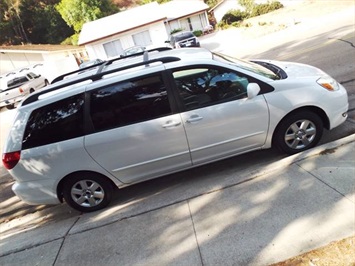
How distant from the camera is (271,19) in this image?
102ft

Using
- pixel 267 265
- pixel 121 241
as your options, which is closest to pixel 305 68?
pixel 267 265

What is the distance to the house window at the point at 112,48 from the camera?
3362cm

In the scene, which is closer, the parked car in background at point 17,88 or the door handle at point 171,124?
the door handle at point 171,124

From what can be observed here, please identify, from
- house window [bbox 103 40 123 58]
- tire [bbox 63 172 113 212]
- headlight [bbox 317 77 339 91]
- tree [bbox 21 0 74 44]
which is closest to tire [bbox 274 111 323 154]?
headlight [bbox 317 77 339 91]

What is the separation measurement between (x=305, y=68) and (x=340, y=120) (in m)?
0.93

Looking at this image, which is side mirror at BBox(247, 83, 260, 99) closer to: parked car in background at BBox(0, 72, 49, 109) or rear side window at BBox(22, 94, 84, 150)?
rear side window at BBox(22, 94, 84, 150)

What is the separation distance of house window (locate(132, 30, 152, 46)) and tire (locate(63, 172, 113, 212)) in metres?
30.9

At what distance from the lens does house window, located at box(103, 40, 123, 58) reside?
110 feet

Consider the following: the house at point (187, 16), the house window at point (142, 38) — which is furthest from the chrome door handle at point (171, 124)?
the house at point (187, 16)

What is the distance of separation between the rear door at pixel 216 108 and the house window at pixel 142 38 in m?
30.8

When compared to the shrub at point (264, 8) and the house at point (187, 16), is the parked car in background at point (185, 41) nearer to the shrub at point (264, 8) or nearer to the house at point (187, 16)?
the house at point (187, 16)

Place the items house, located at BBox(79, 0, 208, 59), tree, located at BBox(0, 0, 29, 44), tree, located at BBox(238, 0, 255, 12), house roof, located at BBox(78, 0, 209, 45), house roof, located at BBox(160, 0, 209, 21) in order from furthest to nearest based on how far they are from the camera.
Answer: tree, located at BBox(0, 0, 29, 44) → house roof, located at BBox(160, 0, 209, 21) → tree, located at BBox(238, 0, 255, 12) → house, located at BBox(79, 0, 208, 59) → house roof, located at BBox(78, 0, 209, 45)

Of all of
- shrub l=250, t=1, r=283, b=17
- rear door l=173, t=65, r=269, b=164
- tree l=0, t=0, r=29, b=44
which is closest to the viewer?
rear door l=173, t=65, r=269, b=164

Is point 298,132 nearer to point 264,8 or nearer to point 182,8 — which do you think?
point 264,8
